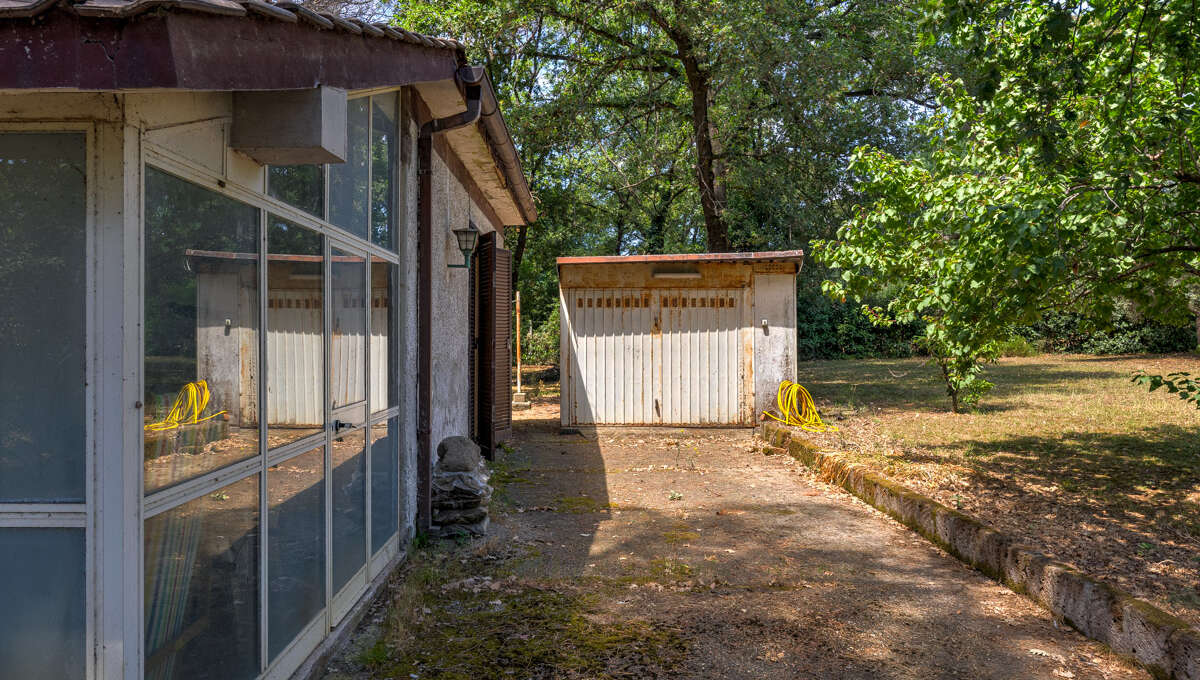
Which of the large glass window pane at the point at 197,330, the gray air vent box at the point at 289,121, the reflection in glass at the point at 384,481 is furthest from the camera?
the reflection in glass at the point at 384,481

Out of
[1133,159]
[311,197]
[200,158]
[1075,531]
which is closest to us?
[200,158]

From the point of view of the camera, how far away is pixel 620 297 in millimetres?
11609

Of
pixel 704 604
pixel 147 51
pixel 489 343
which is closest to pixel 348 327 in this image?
pixel 147 51

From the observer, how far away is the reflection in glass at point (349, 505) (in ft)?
12.0

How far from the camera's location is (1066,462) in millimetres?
7613

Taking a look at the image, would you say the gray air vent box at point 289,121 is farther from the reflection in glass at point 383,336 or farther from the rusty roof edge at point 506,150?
the rusty roof edge at point 506,150

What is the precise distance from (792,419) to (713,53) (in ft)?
23.3

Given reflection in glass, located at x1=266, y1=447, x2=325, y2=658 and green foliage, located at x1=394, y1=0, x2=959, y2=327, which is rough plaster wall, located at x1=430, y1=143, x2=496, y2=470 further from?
green foliage, located at x1=394, y1=0, x2=959, y2=327

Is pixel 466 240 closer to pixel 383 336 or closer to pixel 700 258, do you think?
pixel 383 336

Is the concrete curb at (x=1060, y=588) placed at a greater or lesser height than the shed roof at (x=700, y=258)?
lesser

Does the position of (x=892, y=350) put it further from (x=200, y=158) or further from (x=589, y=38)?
(x=200, y=158)

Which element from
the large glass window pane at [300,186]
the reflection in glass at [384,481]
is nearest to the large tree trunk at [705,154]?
the reflection in glass at [384,481]

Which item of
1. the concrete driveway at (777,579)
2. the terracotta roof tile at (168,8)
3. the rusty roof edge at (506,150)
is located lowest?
the concrete driveway at (777,579)

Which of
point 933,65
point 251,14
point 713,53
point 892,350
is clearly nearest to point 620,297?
point 713,53
